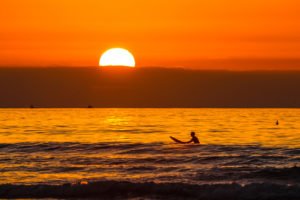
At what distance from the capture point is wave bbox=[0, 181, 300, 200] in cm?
1961

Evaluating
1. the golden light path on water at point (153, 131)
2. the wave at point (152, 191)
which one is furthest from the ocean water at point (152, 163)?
the golden light path on water at point (153, 131)

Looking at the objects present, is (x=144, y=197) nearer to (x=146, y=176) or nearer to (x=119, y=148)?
(x=146, y=176)

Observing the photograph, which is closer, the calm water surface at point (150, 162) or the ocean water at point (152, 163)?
the ocean water at point (152, 163)

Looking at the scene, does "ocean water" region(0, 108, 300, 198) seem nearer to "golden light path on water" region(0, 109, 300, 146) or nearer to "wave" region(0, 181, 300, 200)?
"wave" region(0, 181, 300, 200)

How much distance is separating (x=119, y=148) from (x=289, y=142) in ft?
60.1

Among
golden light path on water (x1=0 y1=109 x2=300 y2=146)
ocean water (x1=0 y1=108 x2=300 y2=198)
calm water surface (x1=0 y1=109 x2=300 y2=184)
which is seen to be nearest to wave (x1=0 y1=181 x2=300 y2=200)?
ocean water (x1=0 y1=108 x2=300 y2=198)

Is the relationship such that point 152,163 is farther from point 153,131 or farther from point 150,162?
point 153,131

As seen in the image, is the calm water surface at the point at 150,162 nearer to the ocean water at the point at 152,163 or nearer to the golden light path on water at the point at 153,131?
the ocean water at the point at 152,163

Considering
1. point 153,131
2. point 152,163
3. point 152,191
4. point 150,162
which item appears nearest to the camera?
point 152,191

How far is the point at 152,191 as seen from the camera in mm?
20641

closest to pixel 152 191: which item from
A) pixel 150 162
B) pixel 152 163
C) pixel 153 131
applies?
pixel 152 163

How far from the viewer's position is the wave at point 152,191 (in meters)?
19.6

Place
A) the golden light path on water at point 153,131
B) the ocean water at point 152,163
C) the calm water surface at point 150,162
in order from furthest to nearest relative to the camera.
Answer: the golden light path on water at point 153,131 → the calm water surface at point 150,162 → the ocean water at point 152,163

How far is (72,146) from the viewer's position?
39.6 m
